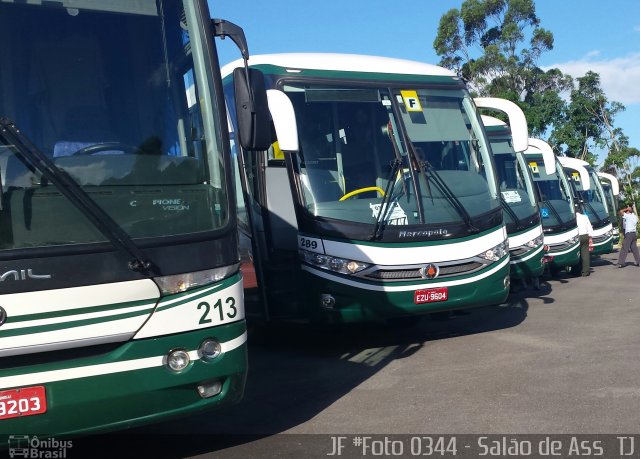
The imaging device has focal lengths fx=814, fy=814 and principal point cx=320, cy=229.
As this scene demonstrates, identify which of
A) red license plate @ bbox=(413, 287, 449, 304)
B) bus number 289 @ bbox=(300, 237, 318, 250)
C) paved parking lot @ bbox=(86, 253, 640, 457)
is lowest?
paved parking lot @ bbox=(86, 253, 640, 457)

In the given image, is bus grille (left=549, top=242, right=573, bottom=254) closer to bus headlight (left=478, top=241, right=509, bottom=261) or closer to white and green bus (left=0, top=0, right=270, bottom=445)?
bus headlight (left=478, top=241, right=509, bottom=261)

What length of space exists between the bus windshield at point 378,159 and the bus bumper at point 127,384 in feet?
11.9

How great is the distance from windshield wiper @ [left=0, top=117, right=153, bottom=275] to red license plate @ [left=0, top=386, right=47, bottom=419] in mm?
886

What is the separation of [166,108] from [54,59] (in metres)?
0.77

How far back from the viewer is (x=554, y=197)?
16.6 meters

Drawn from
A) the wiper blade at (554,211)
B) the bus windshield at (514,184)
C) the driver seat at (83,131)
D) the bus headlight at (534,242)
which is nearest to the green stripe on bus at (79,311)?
the driver seat at (83,131)

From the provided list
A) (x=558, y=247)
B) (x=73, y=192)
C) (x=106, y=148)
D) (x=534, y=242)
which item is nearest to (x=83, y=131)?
(x=106, y=148)

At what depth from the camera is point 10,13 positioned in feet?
16.7

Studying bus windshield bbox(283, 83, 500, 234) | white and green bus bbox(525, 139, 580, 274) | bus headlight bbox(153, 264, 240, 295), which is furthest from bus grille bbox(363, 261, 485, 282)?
white and green bus bbox(525, 139, 580, 274)

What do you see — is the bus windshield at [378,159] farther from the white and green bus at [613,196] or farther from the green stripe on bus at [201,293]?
the white and green bus at [613,196]

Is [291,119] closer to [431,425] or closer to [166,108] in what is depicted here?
[166,108]

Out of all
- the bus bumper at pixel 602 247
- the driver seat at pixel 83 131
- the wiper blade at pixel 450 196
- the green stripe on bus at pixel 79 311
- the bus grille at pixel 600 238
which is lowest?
the bus bumper at pixel 602 247

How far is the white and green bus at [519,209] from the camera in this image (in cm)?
1262

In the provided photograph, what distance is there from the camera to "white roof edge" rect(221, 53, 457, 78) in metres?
9.13
